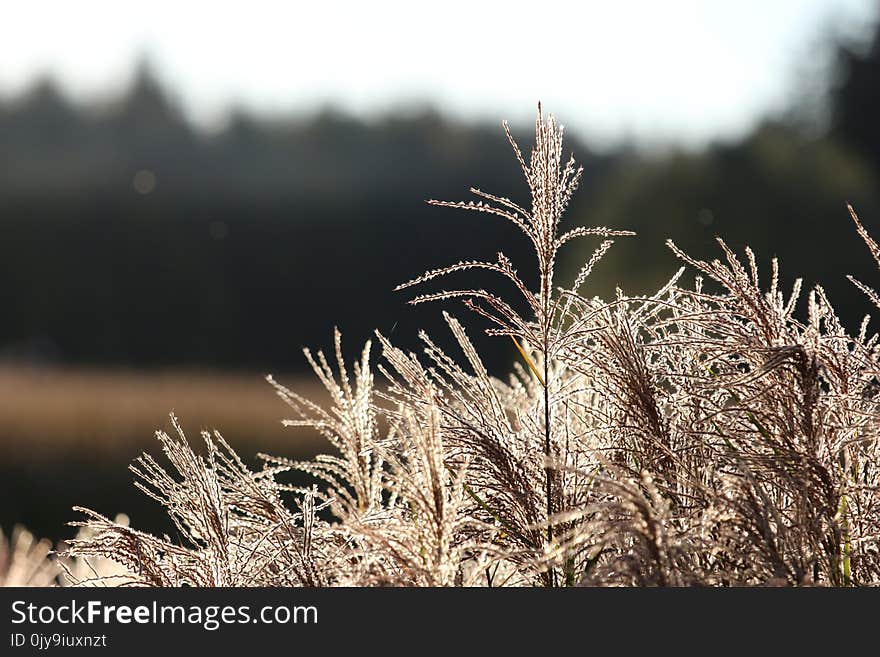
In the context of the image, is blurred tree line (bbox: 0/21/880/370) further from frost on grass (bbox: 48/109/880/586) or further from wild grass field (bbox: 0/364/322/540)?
frost on grass (bbox: 48/109/880/586)

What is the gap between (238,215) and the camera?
21.3 m

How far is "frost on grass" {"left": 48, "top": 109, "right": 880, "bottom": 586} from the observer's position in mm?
1253

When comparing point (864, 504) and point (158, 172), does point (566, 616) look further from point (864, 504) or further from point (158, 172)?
point (158, 172)

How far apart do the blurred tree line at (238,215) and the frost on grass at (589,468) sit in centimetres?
1583

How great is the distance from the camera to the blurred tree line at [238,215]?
19.2 meters

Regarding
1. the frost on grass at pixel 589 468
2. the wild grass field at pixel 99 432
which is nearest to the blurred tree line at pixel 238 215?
the wild grass field at pixel 99 432

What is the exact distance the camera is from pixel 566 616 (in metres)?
1.13

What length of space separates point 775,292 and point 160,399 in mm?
11980

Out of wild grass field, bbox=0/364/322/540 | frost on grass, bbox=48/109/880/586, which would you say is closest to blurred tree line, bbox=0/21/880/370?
wild grass field, bbox=0/364/322/540

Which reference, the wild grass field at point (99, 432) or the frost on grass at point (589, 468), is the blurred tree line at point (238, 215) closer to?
the wild grass field at point (99, 432)

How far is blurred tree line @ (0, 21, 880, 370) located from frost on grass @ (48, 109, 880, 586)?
51.9 feet

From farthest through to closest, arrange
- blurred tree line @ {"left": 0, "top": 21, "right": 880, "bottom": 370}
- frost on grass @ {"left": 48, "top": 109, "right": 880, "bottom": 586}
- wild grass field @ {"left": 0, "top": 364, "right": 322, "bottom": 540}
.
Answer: blurred tree line @ {"left": 0, "top": 21, "right": 880, "bottom": 370} → wild grass field @ {"left": 0, "top": 364, "right": 322, "bottom": 540} → frost on grass @ {"left": 48, "top": 109, "right": 880, "bottom": 586}

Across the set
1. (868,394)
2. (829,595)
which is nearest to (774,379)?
(868,394)

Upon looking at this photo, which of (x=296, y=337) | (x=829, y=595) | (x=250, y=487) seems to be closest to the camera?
(x=829, y=595)
